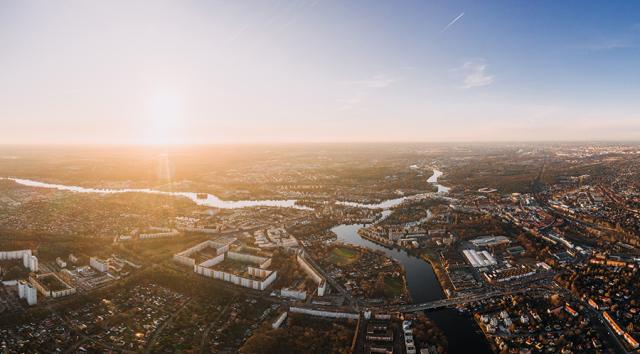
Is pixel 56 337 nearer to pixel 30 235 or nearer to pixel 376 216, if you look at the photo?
pixel 30 235

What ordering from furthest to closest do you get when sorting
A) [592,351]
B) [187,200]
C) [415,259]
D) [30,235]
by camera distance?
1. [187,200]
2. [30,235]
3. [415,259]
4. [592,351]

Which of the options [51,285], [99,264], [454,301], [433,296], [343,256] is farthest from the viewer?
[343,256]

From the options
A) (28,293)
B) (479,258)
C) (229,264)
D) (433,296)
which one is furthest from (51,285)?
(479,258)

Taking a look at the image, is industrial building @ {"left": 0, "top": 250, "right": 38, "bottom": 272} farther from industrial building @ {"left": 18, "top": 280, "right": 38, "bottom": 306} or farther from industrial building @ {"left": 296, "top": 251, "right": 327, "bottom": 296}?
industrial building @ {"left": 296, "top": 251, "right": 327, "bottom": 296}

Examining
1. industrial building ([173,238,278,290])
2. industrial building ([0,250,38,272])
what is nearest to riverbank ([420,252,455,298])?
industrial building ([173,238,278,290])

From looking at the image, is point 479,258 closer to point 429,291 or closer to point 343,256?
point 429,291

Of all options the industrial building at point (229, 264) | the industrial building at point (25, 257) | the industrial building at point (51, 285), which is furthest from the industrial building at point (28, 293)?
the industrial building at point (229, 264)

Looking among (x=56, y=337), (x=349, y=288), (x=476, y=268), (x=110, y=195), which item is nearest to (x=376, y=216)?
(x=476, y=268)

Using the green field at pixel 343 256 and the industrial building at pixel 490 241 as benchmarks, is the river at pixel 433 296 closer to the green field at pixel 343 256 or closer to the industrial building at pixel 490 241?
the green field at pixel 343 256

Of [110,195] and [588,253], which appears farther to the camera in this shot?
[110,195]
